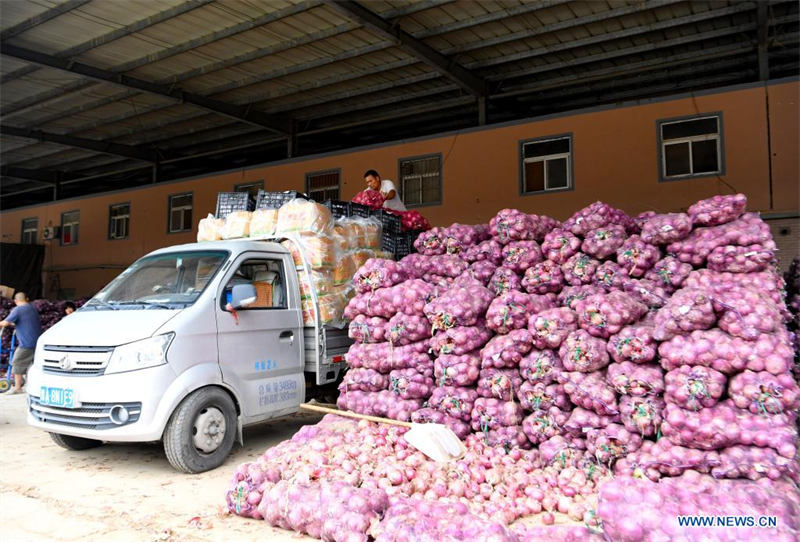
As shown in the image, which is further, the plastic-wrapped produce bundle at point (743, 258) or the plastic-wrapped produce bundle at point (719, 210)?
the plastic-wrapped produce bundle at point (719, 210)

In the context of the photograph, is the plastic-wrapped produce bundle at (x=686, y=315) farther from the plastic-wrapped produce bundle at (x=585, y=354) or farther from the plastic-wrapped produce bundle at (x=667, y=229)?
the plastic-wrapped produce bundle at (x=667, y=229)

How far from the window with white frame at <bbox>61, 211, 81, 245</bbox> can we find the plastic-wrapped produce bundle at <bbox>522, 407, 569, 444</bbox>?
76.0 ft

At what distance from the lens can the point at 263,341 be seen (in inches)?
229

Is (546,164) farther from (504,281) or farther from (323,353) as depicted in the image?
(323,353)

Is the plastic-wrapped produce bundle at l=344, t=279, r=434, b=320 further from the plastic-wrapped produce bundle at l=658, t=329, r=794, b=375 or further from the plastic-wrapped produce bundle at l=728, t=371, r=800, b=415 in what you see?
the plastic-wrapped produce bundle at l=728, t=371, r=800, b=415

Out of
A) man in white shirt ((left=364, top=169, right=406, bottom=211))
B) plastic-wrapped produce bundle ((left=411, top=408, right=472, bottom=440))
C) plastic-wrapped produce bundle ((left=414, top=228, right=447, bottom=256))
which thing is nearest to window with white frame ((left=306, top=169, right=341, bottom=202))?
man in white shirt ((left=364, top=169, right=406, bottom=211))

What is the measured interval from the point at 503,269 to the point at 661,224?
4.90ft

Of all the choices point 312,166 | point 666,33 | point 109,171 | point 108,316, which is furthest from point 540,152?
point 109,171

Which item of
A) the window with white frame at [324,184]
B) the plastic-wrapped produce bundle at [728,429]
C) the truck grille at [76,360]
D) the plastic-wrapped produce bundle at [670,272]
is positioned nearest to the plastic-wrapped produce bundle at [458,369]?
the plastic-wrapped produce bundle at [728,429]

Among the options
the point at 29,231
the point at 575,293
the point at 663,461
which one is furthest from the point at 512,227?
the point at 29,231

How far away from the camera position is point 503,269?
558 cm

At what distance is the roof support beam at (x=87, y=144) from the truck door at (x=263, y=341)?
56.3ft

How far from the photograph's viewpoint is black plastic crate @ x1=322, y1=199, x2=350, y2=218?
6898 millimetres

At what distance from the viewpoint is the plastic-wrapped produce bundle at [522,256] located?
18.2 feet
